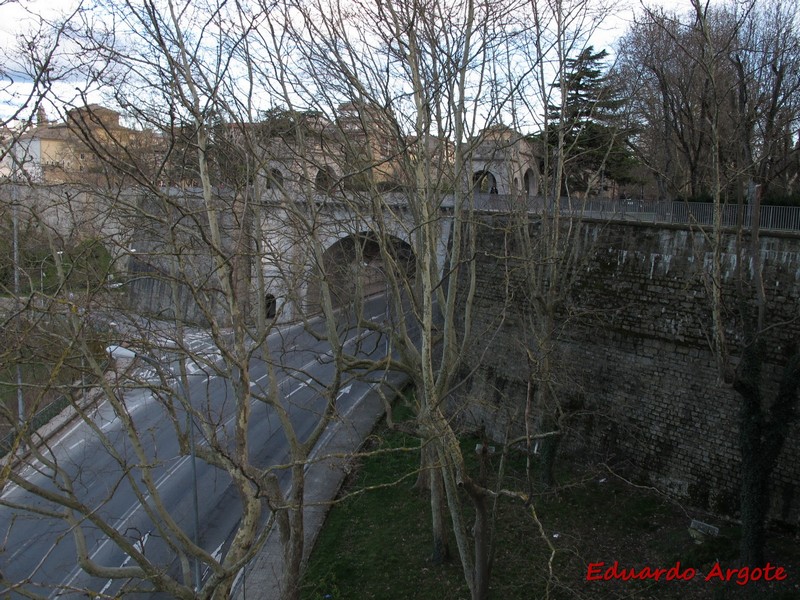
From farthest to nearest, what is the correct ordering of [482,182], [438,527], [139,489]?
[482,182]
[139,489]
[438,527]

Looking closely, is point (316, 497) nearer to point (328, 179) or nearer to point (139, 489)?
point (139, 489)

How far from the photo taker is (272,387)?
25.1ft

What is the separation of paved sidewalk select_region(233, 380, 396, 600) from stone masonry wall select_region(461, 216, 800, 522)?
388cm

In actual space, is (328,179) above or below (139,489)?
above

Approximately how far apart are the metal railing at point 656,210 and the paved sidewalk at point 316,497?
19.7 ft

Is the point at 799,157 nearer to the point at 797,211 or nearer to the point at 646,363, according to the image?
the point at 797,211

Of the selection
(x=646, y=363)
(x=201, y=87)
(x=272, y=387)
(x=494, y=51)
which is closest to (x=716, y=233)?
(x=494, y=51)

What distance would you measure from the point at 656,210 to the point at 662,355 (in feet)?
10.3

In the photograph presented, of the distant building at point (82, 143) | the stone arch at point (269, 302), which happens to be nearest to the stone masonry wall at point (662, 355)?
the stone arch at point (269, 302)

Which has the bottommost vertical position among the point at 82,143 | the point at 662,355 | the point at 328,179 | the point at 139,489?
the point at 139,489

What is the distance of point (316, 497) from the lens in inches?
515

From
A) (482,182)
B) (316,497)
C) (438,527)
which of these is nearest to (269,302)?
(438,527)

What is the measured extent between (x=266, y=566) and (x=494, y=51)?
362 inches

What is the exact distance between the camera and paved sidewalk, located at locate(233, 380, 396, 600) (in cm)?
1022
